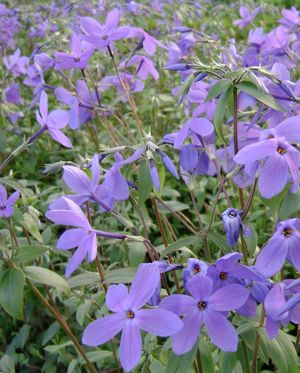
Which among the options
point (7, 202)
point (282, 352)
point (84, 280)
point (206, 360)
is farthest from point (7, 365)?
point (282, 352)

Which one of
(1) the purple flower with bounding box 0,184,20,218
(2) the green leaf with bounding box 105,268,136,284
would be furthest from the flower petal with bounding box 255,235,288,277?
(1) the purple flower with bounding box 0,184,20,218

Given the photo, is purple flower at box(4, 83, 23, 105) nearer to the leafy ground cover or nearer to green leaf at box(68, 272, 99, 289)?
the leafy ground cover

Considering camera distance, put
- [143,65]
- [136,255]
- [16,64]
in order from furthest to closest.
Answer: [16,64]
[143,65]
[136,255]

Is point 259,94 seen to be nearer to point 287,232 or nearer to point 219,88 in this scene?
point 219,88

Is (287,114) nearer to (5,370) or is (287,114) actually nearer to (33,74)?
(5,370)

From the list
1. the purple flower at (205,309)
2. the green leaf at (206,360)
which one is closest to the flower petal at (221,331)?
the purple flower at (205,309)

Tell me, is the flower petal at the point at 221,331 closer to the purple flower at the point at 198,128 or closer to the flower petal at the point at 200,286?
the flower petal at the point at 200,286

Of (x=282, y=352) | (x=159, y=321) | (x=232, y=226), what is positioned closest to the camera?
(x=159, y=321)
